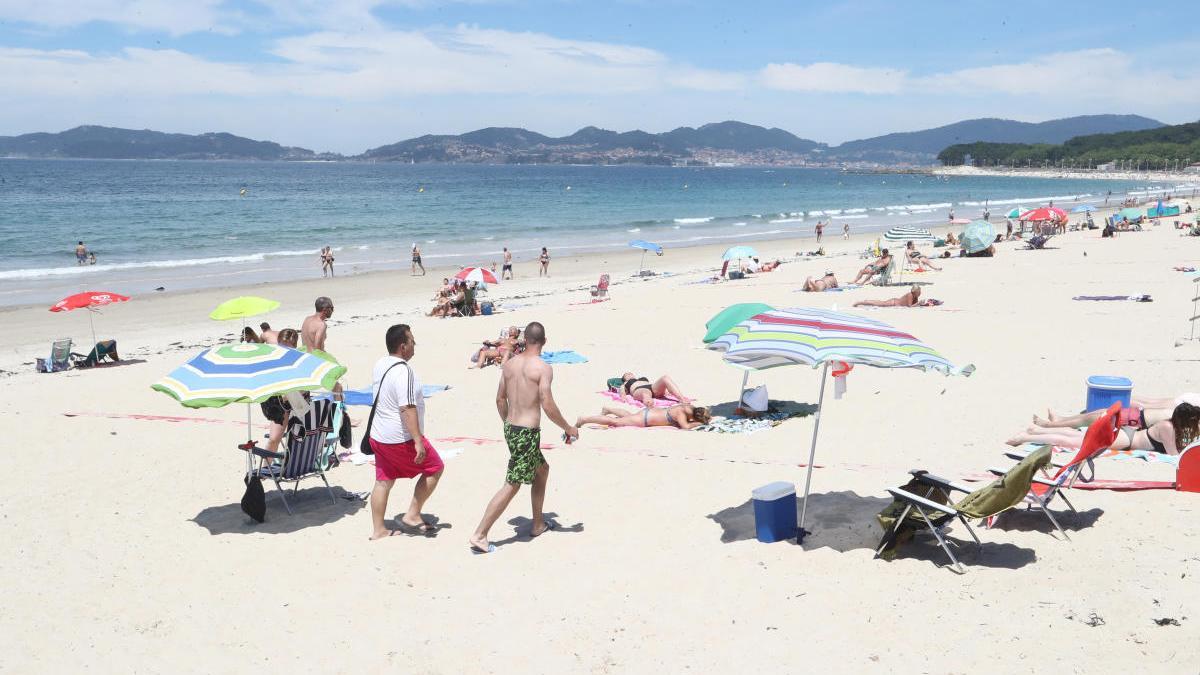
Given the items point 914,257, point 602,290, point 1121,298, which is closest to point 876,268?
point 914,257

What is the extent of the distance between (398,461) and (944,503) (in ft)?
11.7

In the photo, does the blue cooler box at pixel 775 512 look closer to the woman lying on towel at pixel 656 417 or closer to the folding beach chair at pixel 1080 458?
the folding beach chair at pixel 1080 458

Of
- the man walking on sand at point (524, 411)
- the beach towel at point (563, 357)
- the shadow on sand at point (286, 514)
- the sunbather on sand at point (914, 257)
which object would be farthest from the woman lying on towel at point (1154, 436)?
the sunbather on sand at point (914, 257)

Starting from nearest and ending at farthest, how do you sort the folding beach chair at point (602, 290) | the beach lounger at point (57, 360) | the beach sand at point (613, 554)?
the beach sand at point (613, 554), the beach lounger at point (57, 360), the folding beach chair at point (602, 290)

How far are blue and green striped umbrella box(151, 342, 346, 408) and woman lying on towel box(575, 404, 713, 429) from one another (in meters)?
3.38

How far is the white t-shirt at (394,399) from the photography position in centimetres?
575

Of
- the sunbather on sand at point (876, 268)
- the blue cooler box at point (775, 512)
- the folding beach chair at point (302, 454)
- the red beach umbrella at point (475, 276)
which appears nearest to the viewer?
the blue cooler box at point (775, 512)

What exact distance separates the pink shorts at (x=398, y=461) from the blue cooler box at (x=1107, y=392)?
5.88 m

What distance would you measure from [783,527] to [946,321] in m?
9.71

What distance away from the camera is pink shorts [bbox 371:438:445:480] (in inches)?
232

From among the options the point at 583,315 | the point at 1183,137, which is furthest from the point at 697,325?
the point at 1183,137

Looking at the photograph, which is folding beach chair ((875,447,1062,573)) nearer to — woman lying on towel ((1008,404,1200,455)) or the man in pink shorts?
woman lying on towel ((1008,404,1200,455))

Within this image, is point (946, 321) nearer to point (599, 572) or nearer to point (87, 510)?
point (599, 572)

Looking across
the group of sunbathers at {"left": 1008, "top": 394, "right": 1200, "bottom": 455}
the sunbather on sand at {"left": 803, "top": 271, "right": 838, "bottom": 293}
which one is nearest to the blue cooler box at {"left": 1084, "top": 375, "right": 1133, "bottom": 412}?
the group of sunbathers at {"left": 1008, "top": 394, "right": 1200, "bottom": 455}
